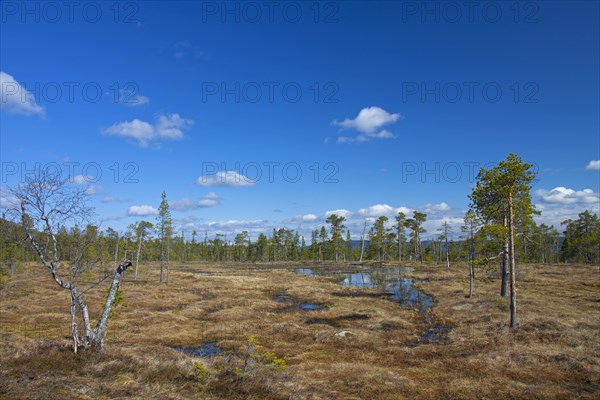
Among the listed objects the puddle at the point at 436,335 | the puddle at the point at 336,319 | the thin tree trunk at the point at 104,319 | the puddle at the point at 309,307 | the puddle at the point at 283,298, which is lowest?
the puddle at the point at 283,298

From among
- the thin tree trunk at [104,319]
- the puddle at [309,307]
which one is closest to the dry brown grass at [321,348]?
the thin tree trunk at [104,319]

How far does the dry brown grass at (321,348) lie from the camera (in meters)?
13.0

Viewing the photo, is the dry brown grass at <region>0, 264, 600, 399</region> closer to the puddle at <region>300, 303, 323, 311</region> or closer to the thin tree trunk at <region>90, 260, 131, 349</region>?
the thin tree trunk at <region>90, 260, 131, 349</region>

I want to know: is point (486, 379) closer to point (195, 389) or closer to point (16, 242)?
point (195, 389)

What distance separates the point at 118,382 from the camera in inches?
484

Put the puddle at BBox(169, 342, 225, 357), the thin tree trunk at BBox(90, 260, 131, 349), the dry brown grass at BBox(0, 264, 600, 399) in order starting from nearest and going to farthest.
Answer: the dry brown grass at BBox(0, 264, 600, 399) → the thin tree trunk at BBox(90, 260, 131, 349) → the puddle at BBox(169, 342, 225, 357)

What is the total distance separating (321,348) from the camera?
75.2 ft

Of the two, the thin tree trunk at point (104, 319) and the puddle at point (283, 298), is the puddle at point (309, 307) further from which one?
the thin tree trunk at point (104, 319)

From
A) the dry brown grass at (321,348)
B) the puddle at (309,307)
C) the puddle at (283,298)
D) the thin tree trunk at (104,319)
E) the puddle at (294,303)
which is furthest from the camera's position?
the puddle at (283,298)

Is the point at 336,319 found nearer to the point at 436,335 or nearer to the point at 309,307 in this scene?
the point at 309,307

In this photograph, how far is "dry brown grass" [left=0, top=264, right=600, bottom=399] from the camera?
12977mm

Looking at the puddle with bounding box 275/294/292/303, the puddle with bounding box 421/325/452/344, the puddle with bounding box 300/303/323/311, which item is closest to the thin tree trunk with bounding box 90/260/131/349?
the puddle with bounding box 421/325/452/344

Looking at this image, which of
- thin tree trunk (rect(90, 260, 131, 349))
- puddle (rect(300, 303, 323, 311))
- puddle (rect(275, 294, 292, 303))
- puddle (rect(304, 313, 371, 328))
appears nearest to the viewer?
thin tree trunk (rect(90, 260, 131, 349))

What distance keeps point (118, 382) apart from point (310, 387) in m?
7.20
